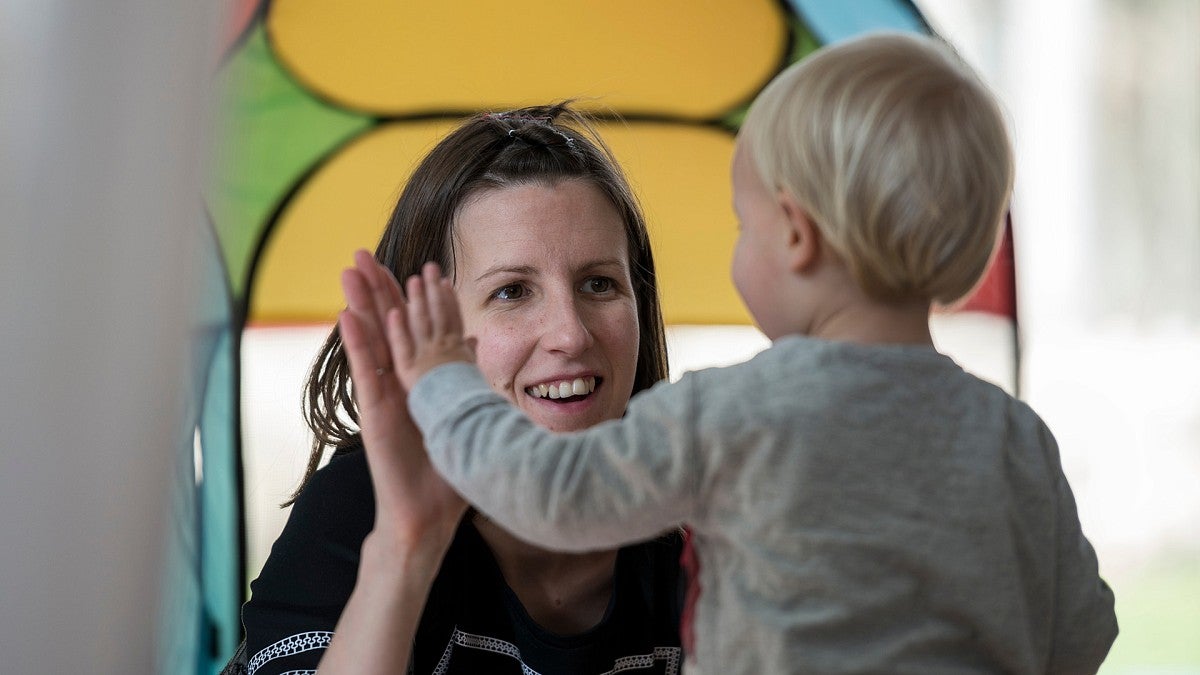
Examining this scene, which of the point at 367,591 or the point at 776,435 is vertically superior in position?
the point at 776,435

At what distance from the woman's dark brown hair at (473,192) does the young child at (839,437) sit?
1.43 ft

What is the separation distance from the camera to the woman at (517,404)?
3.09ft

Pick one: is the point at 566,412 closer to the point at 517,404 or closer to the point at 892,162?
the point at 517,404

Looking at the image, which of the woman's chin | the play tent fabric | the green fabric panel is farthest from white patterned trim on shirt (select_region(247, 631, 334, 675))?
the green fabric panel

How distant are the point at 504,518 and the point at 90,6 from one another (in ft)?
0.95

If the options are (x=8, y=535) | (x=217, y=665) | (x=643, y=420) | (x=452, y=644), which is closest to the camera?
(x=8, y=535)

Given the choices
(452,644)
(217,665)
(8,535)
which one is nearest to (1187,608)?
(452,644)

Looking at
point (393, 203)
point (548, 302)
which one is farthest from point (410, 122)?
point (548, 302)

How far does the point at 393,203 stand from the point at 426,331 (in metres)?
1.26

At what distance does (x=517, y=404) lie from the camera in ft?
3.30

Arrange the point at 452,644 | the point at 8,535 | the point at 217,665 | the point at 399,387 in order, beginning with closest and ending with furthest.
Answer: the point at 8,535, the point at 399,387, the point at 452,644, the point at 217,665

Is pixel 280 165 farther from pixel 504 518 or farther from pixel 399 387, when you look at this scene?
pixel 504 518

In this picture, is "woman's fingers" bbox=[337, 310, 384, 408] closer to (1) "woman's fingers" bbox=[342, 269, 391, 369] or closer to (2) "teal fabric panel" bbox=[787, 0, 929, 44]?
(1) "woman's fingers" bbox=[342, 269, 391, 369]

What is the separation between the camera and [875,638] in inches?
22.1
